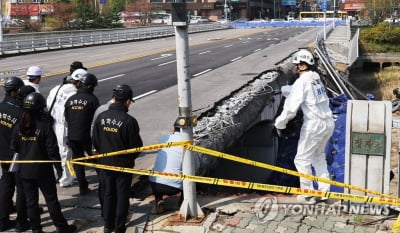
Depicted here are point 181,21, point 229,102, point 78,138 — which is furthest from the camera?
point 229,102

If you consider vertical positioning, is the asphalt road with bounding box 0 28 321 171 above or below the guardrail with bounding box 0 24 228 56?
below

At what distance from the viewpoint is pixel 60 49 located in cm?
3731

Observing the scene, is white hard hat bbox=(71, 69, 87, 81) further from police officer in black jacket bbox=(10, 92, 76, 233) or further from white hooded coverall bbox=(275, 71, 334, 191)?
white hooded coverall bbox=(275, 71, 334, 191)

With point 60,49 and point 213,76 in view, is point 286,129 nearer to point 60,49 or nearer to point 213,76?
point 213,76

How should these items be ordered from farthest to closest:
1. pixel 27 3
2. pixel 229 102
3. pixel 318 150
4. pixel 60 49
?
pixel 27 3 → pixel 60 49 → pixel 229 102 → pixel 318 150

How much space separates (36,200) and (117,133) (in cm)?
128

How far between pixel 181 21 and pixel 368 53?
149 ft

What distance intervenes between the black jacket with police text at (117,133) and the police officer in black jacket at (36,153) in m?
0.57

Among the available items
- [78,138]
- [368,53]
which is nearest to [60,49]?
[368,53]

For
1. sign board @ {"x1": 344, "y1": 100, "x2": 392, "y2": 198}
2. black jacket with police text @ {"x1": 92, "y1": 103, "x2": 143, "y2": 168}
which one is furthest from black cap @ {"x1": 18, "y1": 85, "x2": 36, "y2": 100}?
sign board @ {"x1": 344, "y1": 100, "x2": 392, "y2": 198}

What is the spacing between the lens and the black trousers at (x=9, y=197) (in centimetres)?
586

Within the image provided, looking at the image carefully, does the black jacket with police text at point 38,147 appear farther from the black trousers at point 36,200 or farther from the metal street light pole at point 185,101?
the metal street light pole at point 185,101

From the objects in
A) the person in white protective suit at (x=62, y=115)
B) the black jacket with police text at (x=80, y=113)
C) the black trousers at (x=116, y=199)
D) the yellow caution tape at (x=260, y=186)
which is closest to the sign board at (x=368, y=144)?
the yellow caution tape at (x=260, y=186)

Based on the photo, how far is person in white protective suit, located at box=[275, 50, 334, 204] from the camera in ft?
20.2
